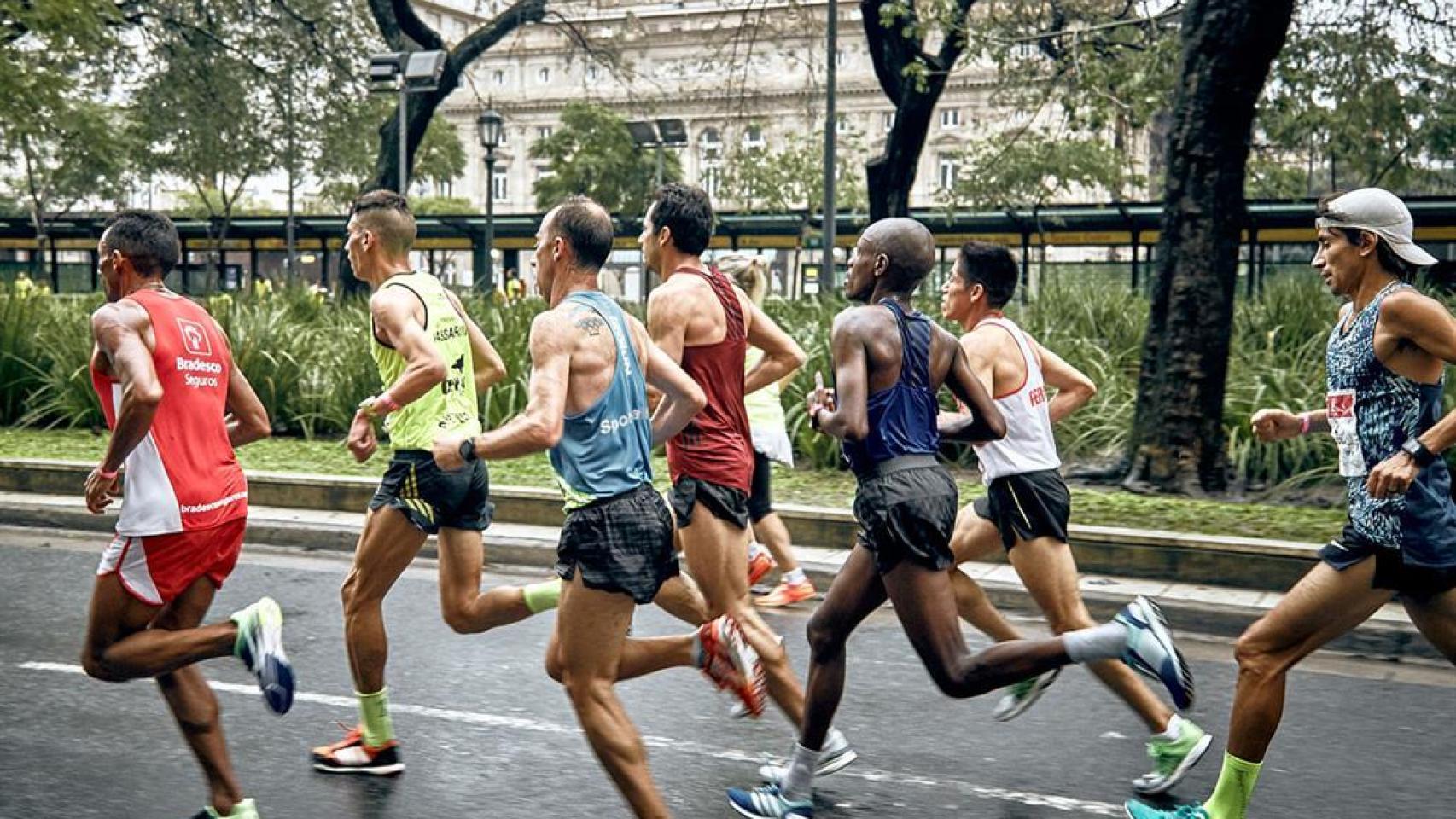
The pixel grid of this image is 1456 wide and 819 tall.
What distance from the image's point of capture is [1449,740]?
19.6 ft

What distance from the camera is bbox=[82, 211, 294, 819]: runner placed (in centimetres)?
448

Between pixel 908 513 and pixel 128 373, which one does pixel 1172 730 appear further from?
pixel 128 373

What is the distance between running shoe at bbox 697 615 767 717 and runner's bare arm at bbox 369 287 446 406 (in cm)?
124

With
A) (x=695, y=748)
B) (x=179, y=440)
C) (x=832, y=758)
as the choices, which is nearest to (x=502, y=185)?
(x=695, y=748)

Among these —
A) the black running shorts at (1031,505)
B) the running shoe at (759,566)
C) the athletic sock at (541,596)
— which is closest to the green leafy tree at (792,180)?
the running shoe at (759,566)

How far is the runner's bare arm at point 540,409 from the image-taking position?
3.94 meters

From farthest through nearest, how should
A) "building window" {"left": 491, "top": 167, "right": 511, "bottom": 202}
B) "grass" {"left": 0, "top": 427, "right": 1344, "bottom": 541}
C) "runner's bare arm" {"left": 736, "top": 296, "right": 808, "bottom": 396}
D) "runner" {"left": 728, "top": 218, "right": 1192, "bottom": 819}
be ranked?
1. "building window" {"left": 491, "top": 167, "right": 511, "bottom": 202}
2. "grass" {"left": 0, "top": 427, "right": 1344, "bottom": 541}
3. "runner's bare arm" {"left": 736, "top": 296, "right": 808, "bottom": 396}
4. "runner" {"left": 728, "top": 218, "right": 1192, "bottom": 819}

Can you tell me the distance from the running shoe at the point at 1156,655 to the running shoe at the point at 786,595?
4.23 m

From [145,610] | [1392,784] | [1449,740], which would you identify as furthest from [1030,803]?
[145,610]

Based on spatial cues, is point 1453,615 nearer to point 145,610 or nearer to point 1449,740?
point 1449,740

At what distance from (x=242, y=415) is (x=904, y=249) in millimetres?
2112

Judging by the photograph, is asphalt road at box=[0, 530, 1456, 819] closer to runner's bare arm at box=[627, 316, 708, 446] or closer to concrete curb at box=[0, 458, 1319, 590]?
concrete curb at box=[0, 458, 1319, 590]

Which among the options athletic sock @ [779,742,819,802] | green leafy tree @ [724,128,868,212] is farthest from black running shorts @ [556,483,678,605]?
green leafy tree @ [724,128,868,212]

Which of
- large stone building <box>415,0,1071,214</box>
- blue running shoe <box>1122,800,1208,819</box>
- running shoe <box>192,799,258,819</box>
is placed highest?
large stone building <box>415,0,1071,214</box>
